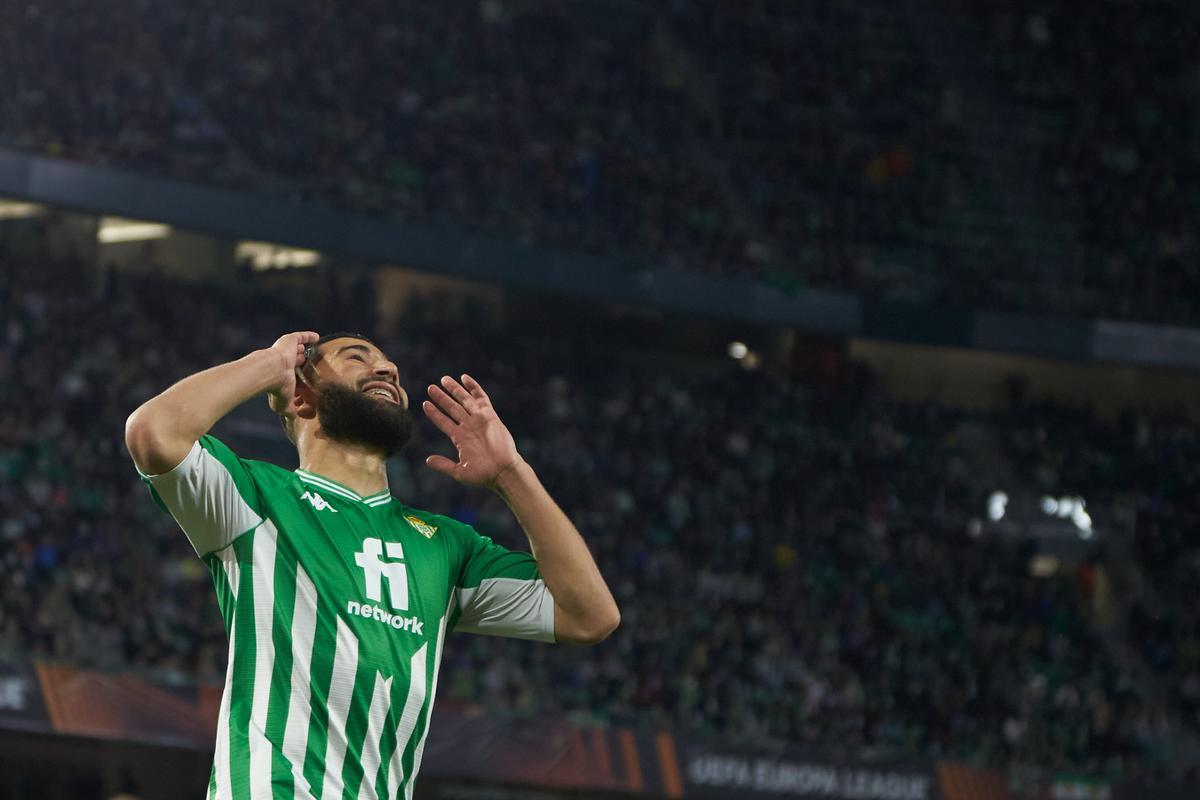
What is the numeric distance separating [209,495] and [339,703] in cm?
49

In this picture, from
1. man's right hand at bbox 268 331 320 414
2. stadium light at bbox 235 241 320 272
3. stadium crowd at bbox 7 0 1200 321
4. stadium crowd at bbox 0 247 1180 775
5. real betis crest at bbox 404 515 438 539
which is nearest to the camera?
man's right hand at bbox 268 331 320 414

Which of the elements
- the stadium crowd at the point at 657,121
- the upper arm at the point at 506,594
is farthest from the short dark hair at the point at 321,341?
the stadium crowd at the point at 657,121

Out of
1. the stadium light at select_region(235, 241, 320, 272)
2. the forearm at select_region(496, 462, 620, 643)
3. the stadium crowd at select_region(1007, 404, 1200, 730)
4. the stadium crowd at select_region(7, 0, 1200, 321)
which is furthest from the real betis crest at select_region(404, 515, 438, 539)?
the stadium light at select_region(235, 241, 320, 272)

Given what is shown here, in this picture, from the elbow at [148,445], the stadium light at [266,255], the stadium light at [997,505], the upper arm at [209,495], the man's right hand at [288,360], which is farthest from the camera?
the stadium light at [997,505]

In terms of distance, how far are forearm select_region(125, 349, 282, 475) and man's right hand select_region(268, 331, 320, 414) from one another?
11cm

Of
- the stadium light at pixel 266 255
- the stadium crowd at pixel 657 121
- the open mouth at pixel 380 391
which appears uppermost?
the stadium crowd at pixel 657 121

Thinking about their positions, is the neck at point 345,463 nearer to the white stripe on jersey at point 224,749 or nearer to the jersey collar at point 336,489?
the jersey collar at point 336,489

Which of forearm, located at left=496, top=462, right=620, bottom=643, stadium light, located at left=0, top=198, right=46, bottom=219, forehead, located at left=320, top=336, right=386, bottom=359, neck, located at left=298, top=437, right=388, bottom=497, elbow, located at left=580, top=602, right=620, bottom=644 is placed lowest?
elbow, located at left=580, top=602, right=620, bottom=644

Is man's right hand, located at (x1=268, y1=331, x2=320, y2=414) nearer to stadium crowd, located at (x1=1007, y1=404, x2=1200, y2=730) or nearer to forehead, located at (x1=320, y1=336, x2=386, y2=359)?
forehead, located at (x1=320, y1=336, x2=386, y2=359)

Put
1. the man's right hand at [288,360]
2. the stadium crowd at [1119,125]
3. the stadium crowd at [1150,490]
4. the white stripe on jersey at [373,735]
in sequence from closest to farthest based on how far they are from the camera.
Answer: the white stripe on jersey at [373,735] → the man's right hand at [288,360] → the stadium crowd at [1150,490] → the stadium crowd at [1119,125]

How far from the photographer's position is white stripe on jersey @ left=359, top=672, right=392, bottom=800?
347 cm

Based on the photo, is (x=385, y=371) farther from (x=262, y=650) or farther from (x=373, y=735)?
(x=373, y=735)

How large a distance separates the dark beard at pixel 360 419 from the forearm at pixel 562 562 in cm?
26

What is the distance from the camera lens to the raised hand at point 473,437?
3627 mm
